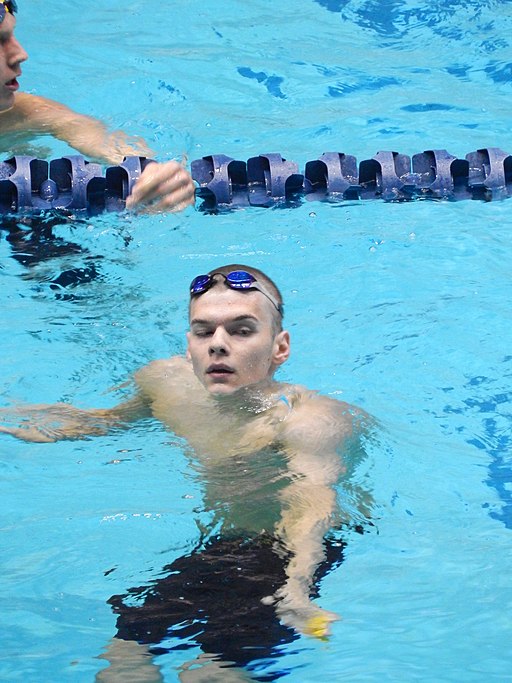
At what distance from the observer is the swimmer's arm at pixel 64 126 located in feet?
23.5

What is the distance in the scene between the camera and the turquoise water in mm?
3832

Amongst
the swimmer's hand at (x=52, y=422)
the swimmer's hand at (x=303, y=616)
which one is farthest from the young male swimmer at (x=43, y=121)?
the swimmer's hand at (x=303, y=616)

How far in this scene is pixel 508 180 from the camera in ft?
24.3

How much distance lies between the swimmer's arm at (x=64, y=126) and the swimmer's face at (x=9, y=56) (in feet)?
0.98

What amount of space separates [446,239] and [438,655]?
3.66 meters

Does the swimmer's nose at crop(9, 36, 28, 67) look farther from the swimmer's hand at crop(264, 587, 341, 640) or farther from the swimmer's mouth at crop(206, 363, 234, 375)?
the swimmer's hand at crop(264, 587, 341, 640)

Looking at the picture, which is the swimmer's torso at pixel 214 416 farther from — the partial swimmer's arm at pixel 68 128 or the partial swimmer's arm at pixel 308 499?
the partial swimmer's arm at pixel 68 128

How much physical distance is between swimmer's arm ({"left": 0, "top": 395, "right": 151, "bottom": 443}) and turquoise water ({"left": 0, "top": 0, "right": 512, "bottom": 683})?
11 cm

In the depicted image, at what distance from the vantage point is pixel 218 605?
3.57 metres

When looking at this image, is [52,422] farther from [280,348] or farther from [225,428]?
[280,348]

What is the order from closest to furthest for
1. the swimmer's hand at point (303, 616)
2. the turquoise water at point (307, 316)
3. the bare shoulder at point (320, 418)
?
the swimmer's hand at point (303, 616), the turquoise water at point (307, 316), the bare shoulder at point (320, 418)

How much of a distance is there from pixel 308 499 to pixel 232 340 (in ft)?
2.51

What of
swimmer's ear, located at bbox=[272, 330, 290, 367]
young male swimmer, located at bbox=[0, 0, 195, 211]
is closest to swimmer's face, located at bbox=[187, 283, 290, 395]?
swimmer's ear, located at bbox=[272, 330, 290, 367]

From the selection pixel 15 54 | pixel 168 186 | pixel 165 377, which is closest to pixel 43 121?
pixel 15 54
